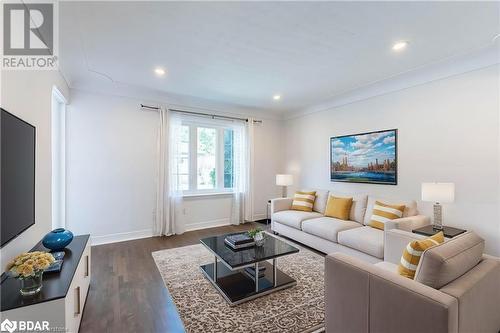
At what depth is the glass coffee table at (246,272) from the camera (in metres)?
2.26

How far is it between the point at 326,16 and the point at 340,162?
2.84m

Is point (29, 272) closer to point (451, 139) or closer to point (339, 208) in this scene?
point (339, 208)

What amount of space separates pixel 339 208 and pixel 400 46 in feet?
7.75

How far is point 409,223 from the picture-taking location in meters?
2.81

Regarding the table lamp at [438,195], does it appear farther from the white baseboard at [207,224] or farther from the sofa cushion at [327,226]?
the white baseboard at [207,224]

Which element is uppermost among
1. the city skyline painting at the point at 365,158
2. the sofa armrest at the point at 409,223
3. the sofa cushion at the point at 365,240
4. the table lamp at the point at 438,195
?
the city skyline painting at the point at 365,158

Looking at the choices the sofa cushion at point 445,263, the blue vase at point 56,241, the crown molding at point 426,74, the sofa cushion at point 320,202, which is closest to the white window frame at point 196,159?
the sofa cushion at point 320,202

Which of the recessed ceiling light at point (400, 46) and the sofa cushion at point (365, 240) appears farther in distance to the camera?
the sofa cushion at point (365, 240)

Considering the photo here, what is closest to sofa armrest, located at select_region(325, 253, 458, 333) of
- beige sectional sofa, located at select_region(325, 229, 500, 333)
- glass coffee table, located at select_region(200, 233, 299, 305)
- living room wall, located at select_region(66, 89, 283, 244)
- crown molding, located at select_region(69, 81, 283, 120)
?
beige sectional sofa, located at select_region(325, 229, 500, 333)

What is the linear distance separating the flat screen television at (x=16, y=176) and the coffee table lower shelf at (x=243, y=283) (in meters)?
1.75

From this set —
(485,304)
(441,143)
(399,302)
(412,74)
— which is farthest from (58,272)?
(412,74)

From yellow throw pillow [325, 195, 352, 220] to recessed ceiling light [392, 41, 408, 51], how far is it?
7.23 ft

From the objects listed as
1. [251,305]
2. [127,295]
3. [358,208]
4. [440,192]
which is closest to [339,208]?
[358,208]

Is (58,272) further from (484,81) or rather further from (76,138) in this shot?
(484,81)
